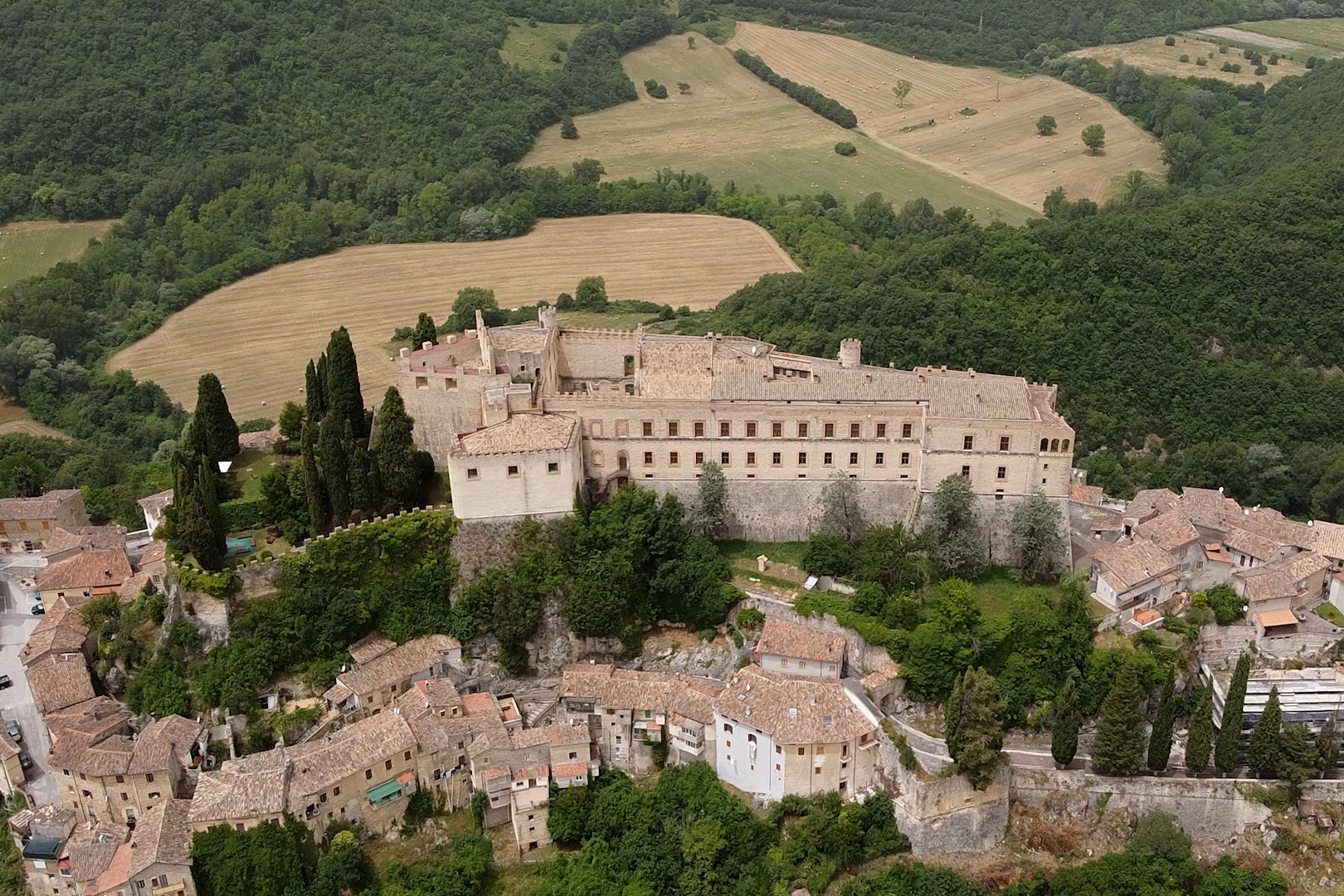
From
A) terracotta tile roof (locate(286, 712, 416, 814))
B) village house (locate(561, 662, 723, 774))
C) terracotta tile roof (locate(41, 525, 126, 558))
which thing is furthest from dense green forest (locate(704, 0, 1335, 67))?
terracotta tile roof (locate(286, 712, 416, 814))

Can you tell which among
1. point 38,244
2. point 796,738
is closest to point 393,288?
point 38,244

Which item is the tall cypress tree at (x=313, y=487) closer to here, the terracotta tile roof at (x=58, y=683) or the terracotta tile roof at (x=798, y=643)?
the terracotta tile roof at (x=58, y=683)

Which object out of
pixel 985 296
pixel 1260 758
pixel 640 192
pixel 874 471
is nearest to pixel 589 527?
pixel 874 471

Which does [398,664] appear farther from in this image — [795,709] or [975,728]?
[975,728]

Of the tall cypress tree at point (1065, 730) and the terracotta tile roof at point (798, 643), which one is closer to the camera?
the tall cypress tree at point (1065, 730)

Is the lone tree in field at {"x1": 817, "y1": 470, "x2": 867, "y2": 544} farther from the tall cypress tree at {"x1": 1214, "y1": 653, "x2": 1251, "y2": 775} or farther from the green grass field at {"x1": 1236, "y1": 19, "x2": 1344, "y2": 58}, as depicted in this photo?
the green grass field at {"x1": 1236, "y1": 19, "x2": 1344, "y2": 58}

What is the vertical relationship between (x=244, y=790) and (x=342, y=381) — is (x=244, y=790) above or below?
below

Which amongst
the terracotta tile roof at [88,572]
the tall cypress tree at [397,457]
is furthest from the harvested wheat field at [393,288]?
the tall cypress tree at [397,457]
